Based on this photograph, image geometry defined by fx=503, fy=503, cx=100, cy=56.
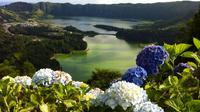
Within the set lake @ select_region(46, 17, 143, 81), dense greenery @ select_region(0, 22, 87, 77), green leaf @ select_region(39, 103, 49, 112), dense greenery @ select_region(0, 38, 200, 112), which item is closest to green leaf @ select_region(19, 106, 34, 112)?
dense greenery @ select_region(0, 38, 200, 112)

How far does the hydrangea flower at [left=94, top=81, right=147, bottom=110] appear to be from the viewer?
272cm

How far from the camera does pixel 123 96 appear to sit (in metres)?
2.73

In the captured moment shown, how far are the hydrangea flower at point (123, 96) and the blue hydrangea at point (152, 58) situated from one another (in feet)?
1.99

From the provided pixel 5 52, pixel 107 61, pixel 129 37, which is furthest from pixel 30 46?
pixel 129 37

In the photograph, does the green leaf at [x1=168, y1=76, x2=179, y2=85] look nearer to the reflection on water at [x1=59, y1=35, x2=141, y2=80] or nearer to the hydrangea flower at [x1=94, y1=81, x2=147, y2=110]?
the hydrangea flower at [x1=94, y1=81, x2=147, y2=110]

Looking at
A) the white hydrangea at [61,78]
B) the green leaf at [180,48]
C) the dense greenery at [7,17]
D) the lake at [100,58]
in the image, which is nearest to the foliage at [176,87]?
the green leaf at [180,48]

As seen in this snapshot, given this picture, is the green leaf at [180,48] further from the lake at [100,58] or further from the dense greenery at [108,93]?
the lake at [100,58]

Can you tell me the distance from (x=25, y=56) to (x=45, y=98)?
93.8 meters

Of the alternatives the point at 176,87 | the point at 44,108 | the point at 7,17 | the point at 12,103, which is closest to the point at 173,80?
the point at 176,87

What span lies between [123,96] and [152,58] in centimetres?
76

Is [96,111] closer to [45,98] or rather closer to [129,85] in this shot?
[129,85]

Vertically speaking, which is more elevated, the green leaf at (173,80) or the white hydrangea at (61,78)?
the green leaf at (173,80)

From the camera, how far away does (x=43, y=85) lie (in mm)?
3594

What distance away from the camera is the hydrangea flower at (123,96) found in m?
2.72
